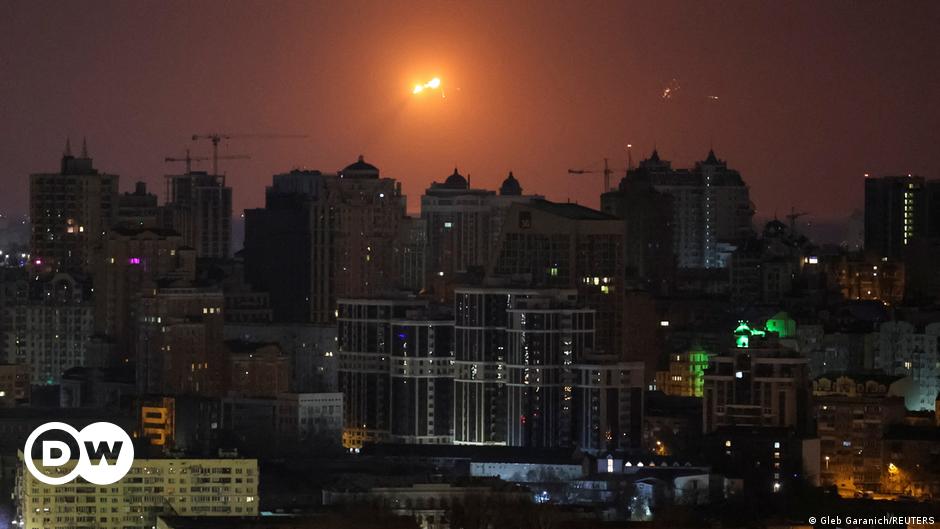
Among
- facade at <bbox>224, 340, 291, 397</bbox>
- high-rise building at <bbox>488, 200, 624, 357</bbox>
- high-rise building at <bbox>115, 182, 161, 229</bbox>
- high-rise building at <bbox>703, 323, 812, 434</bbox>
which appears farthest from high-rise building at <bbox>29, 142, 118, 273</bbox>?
high-rise building at <bbox>703, 323, 812, 434</bbox>

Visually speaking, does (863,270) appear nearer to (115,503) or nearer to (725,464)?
(725,464)

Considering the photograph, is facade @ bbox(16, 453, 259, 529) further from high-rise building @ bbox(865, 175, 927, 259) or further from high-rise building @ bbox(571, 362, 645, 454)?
high-rise building @ bbox(865, 175, 927, 259)

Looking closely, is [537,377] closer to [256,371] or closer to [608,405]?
[608,405]

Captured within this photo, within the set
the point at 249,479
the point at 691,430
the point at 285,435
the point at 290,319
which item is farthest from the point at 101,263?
the point at 249,479

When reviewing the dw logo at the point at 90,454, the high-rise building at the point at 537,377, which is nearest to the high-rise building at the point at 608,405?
the high-rise building at the point at 537,377

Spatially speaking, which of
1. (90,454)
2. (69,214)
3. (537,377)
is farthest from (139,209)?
(90,454)

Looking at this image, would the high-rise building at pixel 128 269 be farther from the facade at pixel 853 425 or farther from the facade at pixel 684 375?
the facade at pixel 853 425
